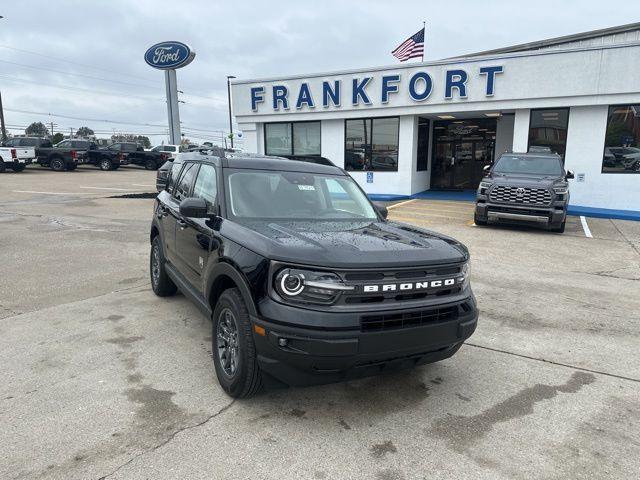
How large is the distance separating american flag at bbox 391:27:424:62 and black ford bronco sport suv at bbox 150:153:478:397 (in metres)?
16.3

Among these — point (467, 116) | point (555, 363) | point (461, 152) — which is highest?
point (467, 116)

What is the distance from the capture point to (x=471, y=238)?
33.4ft

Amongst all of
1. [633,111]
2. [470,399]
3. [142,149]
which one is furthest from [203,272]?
[142,149]

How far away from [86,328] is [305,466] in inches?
120

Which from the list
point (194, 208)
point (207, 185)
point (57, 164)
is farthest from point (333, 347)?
point (57, 164)

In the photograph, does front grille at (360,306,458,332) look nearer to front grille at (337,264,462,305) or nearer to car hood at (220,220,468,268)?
front grille at (337,264,462,305)

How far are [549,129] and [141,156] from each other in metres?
28.9

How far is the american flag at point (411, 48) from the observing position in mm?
18219

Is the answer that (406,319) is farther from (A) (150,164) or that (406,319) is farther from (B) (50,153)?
(A) (150,164)

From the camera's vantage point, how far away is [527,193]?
10.7 meters

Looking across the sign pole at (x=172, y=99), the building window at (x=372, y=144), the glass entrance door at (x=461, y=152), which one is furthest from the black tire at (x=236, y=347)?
the sign pole at (x=172, y=99)

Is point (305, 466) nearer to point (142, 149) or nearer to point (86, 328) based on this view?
point (86, 328)

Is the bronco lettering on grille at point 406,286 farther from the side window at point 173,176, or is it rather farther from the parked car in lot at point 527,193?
the parked car in lot at point 527,193

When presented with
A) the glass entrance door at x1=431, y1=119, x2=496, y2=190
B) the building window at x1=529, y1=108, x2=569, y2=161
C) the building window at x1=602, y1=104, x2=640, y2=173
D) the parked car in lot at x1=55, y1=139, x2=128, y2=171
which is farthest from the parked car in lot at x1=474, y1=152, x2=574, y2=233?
the parked car in lot at x1=55, y1=139, x2=128, y2=171
